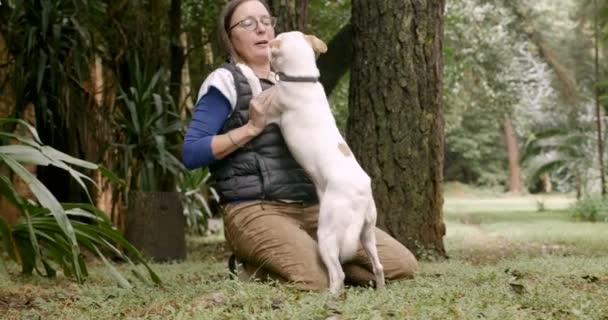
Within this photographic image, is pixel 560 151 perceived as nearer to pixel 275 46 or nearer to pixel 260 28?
pixel 260 28

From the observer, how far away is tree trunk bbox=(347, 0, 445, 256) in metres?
6.28

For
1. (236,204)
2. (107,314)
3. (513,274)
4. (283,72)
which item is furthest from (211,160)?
(513,274)

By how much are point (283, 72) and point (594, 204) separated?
38.7 feet

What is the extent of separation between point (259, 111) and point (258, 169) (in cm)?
28

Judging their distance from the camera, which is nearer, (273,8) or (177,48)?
(273,8)

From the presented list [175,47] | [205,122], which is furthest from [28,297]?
[175,47]

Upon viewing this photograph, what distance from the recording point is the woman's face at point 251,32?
4.01 m

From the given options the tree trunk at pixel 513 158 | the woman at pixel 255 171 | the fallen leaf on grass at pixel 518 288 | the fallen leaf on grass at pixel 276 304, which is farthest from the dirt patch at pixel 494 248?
the tree trunk at pixel 513 158

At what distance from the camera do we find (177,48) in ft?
28.3

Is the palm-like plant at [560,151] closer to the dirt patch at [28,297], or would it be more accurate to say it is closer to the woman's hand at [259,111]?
the dirt patch at [28,297]

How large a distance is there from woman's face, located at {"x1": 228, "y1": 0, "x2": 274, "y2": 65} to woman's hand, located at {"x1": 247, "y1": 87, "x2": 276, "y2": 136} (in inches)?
12.7

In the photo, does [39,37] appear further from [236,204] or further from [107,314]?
[107,314]

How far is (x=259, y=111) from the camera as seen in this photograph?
3734 mm

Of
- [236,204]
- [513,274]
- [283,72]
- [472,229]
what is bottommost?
[472,229]
